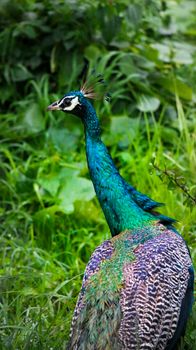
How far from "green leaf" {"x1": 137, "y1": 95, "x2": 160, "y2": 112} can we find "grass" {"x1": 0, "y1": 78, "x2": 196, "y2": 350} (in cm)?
6

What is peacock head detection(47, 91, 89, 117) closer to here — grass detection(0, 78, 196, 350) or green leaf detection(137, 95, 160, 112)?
grass detection(0, 78, 196, 350)

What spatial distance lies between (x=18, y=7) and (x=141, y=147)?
1.32 meters

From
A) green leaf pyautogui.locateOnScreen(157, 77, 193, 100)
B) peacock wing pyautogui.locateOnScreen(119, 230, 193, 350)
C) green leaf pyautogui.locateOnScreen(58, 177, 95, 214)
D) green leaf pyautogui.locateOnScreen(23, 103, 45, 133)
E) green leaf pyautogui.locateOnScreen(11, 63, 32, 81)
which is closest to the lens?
peacock wing pyautogui.locateOnScreen(119, 230, 193, 350)

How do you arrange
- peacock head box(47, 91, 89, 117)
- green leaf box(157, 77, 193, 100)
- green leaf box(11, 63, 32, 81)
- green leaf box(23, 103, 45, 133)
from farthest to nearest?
green leaf box(11, 63, 32, 81) < green leaf box(157, 77, 193, 100) < green leaf box(23, 103, 45, 133) < peacock head box(47, 91, 89, 117)

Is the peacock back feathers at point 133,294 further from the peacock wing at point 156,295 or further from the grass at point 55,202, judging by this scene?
the grass at point 55,202

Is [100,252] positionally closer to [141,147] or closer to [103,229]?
[103,229]

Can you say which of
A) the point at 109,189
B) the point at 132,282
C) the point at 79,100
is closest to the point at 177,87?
the point at 79,100

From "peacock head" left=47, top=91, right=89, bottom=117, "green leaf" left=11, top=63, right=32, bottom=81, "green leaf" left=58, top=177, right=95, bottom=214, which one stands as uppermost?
"peacock head" left=47, top=91, right=89, bottom=117

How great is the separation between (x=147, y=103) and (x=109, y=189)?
202cm

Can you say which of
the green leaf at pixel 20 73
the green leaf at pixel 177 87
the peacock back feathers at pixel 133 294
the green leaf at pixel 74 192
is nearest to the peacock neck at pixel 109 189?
the peacock back feathers at pixel 133 294

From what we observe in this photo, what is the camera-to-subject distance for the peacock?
330 centimetres

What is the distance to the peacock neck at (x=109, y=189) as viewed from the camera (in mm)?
3758

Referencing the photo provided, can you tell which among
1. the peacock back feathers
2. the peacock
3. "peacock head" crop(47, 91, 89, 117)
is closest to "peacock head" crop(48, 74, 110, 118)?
"peacock head" crop(47, 91, 89, 117)

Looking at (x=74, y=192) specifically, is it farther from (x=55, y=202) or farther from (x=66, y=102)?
(x=66, y=102)
